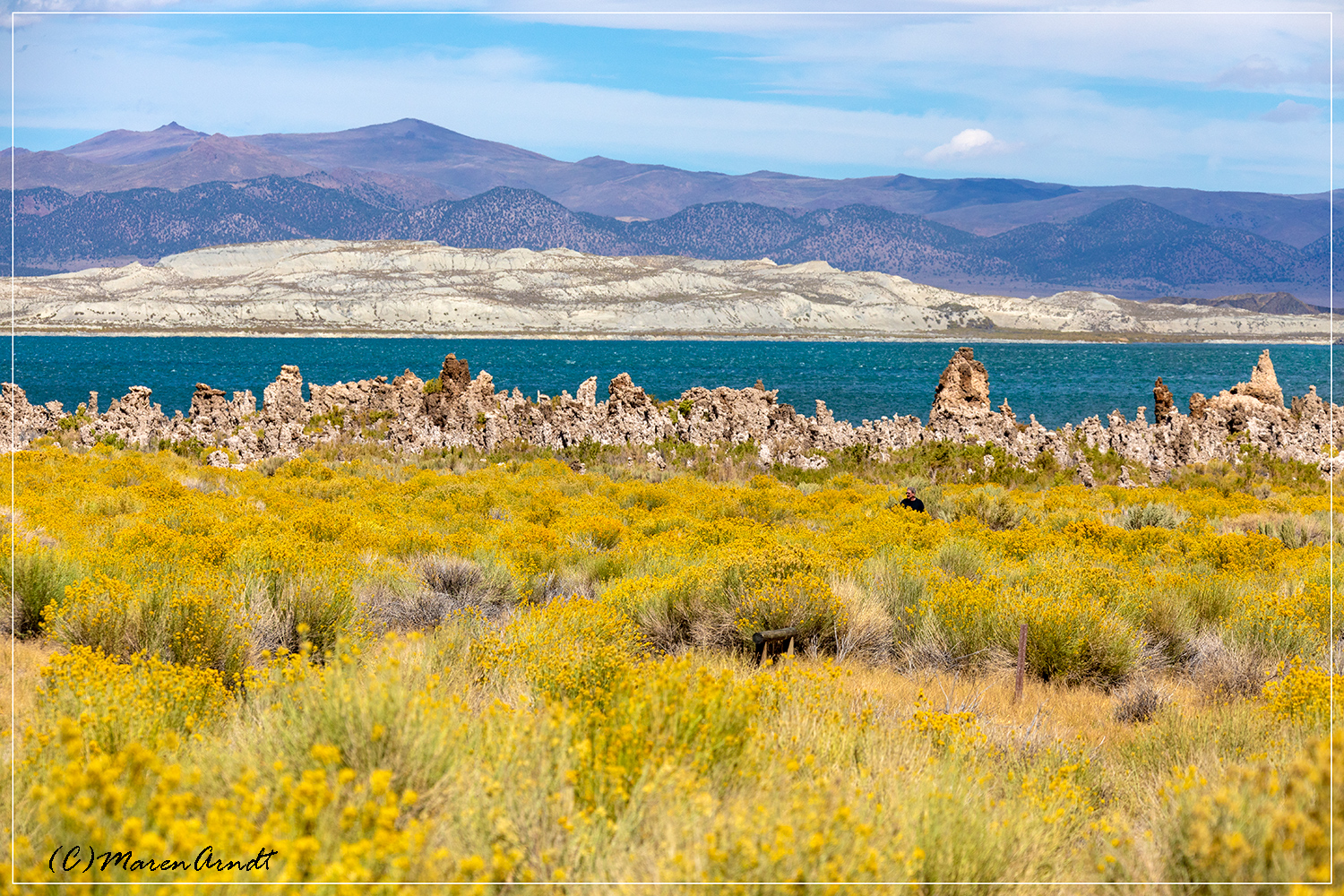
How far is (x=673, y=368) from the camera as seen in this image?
9119cm

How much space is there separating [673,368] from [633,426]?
65526mm

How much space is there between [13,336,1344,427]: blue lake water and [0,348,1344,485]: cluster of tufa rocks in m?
19.0

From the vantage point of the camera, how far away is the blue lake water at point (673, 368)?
59.7 meters

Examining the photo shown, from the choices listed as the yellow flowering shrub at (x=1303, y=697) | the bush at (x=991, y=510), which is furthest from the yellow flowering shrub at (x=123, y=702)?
the bush at (x=991, y=510)

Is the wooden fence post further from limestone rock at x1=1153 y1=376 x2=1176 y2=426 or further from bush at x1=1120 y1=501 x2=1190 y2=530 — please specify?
limestone rock at x1=1153 y1=376 x2=1176 y2=426

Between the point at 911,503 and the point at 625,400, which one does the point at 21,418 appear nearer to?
the point at 625,400

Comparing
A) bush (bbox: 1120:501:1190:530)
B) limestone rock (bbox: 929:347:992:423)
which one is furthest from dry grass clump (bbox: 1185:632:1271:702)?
limestone rock (bbox: 929:347:992:423)

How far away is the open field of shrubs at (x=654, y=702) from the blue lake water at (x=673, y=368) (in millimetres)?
38008

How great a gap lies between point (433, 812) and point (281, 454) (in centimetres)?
2109

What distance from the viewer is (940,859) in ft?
11.9

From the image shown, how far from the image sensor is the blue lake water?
59.7 meters

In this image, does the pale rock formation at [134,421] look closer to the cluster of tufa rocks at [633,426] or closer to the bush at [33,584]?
the cluster of tufa rocks at [633,426]

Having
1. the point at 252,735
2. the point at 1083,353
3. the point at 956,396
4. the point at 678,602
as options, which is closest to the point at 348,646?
the point at 252,735

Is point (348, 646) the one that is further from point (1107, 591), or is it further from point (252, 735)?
point (1107, 591)
